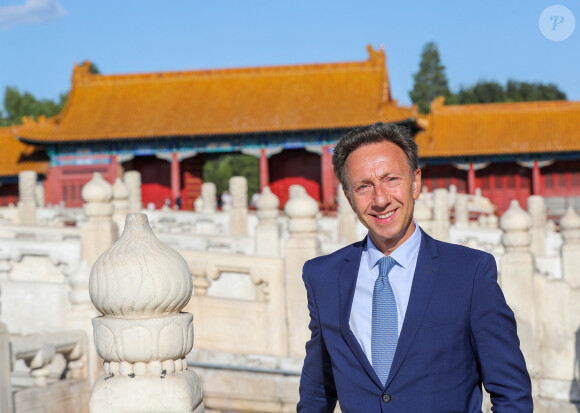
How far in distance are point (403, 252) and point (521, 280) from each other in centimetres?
413

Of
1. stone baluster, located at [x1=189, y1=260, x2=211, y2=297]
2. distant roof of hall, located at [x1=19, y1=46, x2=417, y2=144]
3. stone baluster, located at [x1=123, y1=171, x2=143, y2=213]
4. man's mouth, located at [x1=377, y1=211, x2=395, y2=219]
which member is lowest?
stone baluster, located at [x1=189, y1=260, x2=211, y2=297]

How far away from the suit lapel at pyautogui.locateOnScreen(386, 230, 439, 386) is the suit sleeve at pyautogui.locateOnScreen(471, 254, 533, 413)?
0.42 feet

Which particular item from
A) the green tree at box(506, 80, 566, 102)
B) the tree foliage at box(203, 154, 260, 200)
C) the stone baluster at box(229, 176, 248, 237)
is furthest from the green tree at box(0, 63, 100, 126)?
the stone baluster at box(229, 176, 248, 237)

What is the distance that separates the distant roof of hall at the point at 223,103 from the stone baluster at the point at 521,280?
742 inches

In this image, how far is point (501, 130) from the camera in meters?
28.2

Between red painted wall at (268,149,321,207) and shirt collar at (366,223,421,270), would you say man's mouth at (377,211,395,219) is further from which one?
red painted wall at (268,149,321,207)

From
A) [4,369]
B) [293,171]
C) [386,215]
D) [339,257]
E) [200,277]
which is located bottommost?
[4,369]

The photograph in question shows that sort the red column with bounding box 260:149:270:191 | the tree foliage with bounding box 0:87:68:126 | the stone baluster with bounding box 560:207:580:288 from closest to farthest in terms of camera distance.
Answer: the stone baluster with bounding box 560:207:580:288
the red column with bounding box 260:149:270:191
the tree foliage with bounding box 0:87:68:126

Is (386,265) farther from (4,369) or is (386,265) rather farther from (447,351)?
(4,369)

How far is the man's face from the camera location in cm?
241

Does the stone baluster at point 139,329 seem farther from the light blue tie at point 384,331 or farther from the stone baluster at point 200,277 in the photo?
the stone baluster at point 200,277

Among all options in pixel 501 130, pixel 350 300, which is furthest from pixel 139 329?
pixel 501 130

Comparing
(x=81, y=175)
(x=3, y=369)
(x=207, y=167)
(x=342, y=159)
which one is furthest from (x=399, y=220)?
(x=207, y=167)

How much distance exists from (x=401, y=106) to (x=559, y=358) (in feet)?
67.8
